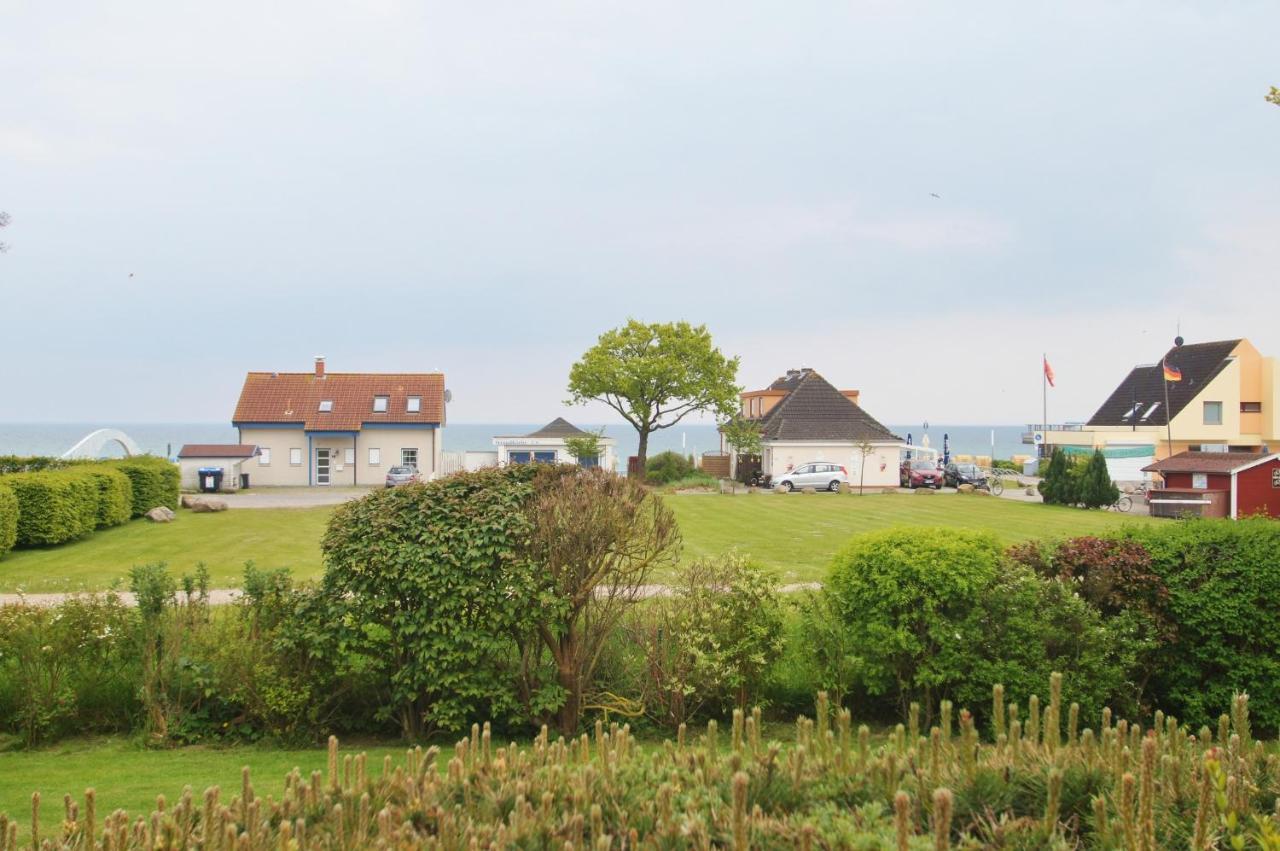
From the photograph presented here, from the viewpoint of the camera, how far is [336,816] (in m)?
3.39

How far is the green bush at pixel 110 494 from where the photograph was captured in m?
24.6

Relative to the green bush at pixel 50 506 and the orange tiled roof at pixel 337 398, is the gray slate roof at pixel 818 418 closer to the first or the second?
the orange tiled roof at pixel 337 398

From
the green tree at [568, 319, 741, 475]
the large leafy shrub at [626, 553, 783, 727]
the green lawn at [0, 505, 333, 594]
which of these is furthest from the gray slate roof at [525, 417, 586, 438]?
the large leafy shrub at [626, 553, 783, 727]

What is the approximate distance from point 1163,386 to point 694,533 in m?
41.4

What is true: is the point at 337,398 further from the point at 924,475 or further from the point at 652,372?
the point at 924,475

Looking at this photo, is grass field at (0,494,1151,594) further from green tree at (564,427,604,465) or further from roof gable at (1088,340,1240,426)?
roof gable at (1088,340,1240,426)

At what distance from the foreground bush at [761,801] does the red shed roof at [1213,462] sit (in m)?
29.4

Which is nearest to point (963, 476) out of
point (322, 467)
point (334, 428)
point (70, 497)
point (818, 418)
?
point (818, 418)

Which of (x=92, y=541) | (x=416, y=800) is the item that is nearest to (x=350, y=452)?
(x=92, y=541)

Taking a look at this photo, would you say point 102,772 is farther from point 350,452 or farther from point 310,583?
point 350,452

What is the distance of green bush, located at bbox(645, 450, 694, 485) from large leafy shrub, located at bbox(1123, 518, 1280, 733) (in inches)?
1486

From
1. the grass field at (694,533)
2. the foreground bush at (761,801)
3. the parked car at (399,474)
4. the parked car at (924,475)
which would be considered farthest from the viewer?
the parked car at (924,475)

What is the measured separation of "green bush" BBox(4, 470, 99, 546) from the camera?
20844 mm

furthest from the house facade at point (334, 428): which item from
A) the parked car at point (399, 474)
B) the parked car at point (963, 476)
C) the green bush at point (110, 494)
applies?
the parked car at point (963, 476)
